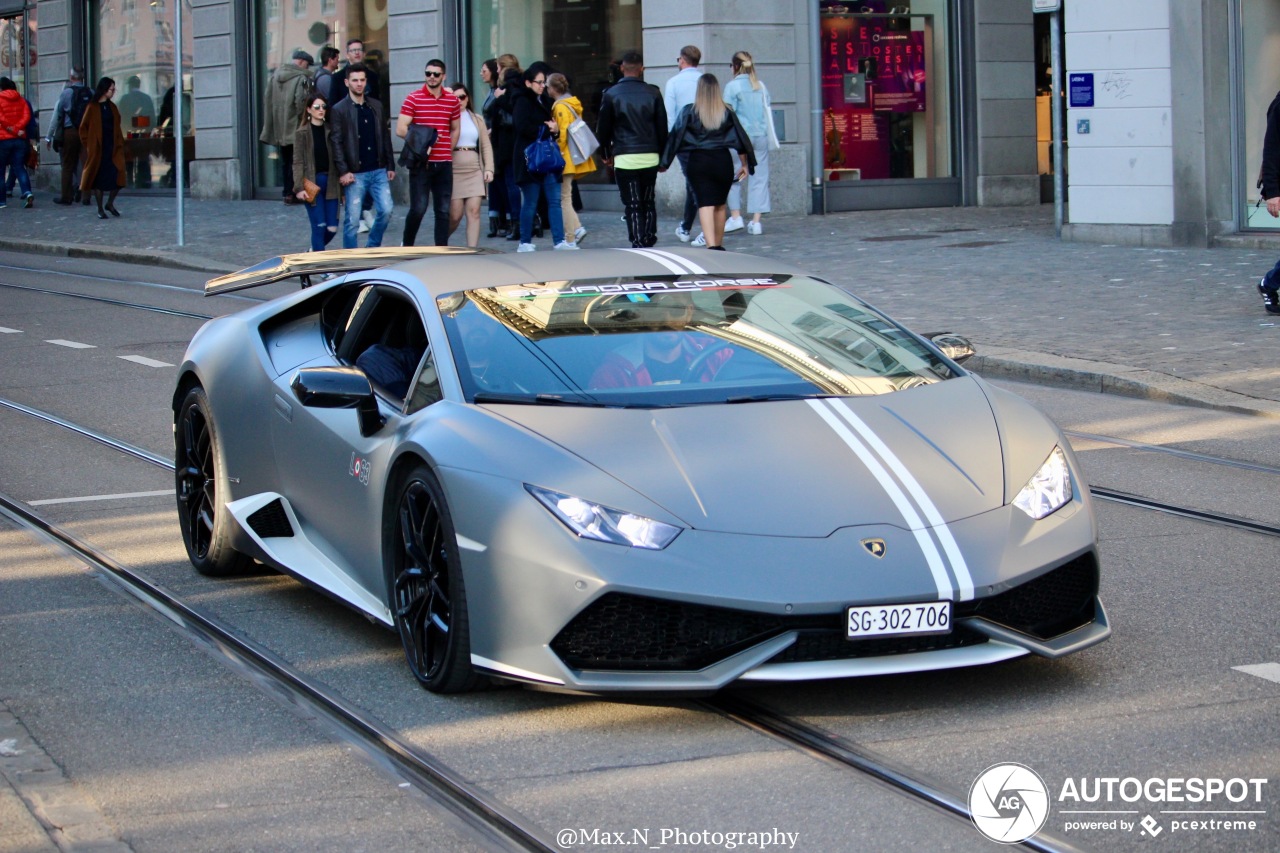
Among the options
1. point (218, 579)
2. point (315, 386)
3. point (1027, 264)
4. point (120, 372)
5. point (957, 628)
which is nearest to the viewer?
point (957, 628)

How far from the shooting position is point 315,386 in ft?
17.5

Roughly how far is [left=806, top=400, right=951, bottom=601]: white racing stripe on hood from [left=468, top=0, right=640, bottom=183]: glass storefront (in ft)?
59.1

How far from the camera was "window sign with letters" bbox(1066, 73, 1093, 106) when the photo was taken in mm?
18484

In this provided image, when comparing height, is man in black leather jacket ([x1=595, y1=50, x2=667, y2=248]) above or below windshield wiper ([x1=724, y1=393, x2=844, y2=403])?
above

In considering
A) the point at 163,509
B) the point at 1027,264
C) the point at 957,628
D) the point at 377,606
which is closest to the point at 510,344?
the point at 377,606

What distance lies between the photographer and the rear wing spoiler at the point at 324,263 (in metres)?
6.77

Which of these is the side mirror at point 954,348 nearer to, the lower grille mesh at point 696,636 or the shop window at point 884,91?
the lower grille mesh at point 696,636

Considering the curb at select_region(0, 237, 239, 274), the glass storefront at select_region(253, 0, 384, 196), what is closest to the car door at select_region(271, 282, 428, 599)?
the curb at select_region(0, 237, 239, 274)

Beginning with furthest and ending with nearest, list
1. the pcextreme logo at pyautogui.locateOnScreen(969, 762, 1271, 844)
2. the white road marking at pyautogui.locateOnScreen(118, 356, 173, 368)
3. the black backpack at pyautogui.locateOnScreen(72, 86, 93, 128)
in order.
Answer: the black backpack at pyautogui.locateOnScreen(72, 86, 93, 128)
the white road marking at pyautogui.locateOnScreen(118, 356, 173, 368)
the pcextreme logo at pyautogui.locateOnScreen(969, 762, 1271, 844)

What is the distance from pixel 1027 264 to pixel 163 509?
1032cm

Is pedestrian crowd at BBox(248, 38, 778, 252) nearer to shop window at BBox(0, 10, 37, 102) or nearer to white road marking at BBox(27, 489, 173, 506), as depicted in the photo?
white road marking at BBox(27, 489, 173, 506)

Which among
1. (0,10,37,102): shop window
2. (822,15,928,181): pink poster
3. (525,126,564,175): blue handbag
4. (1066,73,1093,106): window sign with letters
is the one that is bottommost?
(525,126,564,175): blue handbag

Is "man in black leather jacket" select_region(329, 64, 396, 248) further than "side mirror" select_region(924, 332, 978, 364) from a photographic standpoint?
Yes

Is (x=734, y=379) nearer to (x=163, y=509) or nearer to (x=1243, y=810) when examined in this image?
(x=1243, y=810)
